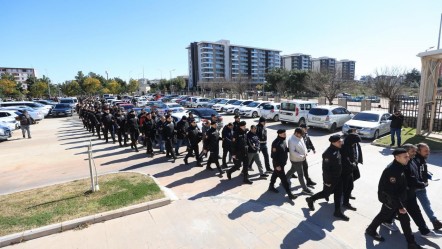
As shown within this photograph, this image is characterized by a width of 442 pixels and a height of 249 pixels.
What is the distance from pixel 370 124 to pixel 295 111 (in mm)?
4682

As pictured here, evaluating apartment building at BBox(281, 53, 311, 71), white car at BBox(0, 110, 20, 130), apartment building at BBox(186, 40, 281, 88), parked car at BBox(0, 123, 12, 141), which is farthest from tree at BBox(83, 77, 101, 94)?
apartment building at BBox(281, 53, 311, 71)

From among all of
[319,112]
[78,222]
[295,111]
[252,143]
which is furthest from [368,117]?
[78,222]

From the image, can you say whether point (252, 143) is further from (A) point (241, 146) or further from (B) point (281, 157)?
(B) point (281, 157)

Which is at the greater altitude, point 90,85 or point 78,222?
point 90,85

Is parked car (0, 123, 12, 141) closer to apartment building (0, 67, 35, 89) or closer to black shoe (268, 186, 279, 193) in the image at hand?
black shoe (268, 186, 279, 193)

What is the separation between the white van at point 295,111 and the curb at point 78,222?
12.1 metres

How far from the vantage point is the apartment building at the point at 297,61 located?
130 m

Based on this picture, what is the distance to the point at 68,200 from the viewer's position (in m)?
5.77

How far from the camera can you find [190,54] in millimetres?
107688

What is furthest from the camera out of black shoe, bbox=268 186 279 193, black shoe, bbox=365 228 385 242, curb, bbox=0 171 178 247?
black shoe, bbox=268 186 279 193

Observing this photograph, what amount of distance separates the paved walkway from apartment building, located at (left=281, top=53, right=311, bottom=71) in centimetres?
12916

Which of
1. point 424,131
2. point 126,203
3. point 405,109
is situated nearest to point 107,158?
point 126,203

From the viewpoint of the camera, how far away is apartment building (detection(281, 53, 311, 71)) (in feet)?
427

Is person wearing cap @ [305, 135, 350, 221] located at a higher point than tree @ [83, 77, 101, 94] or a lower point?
lower
